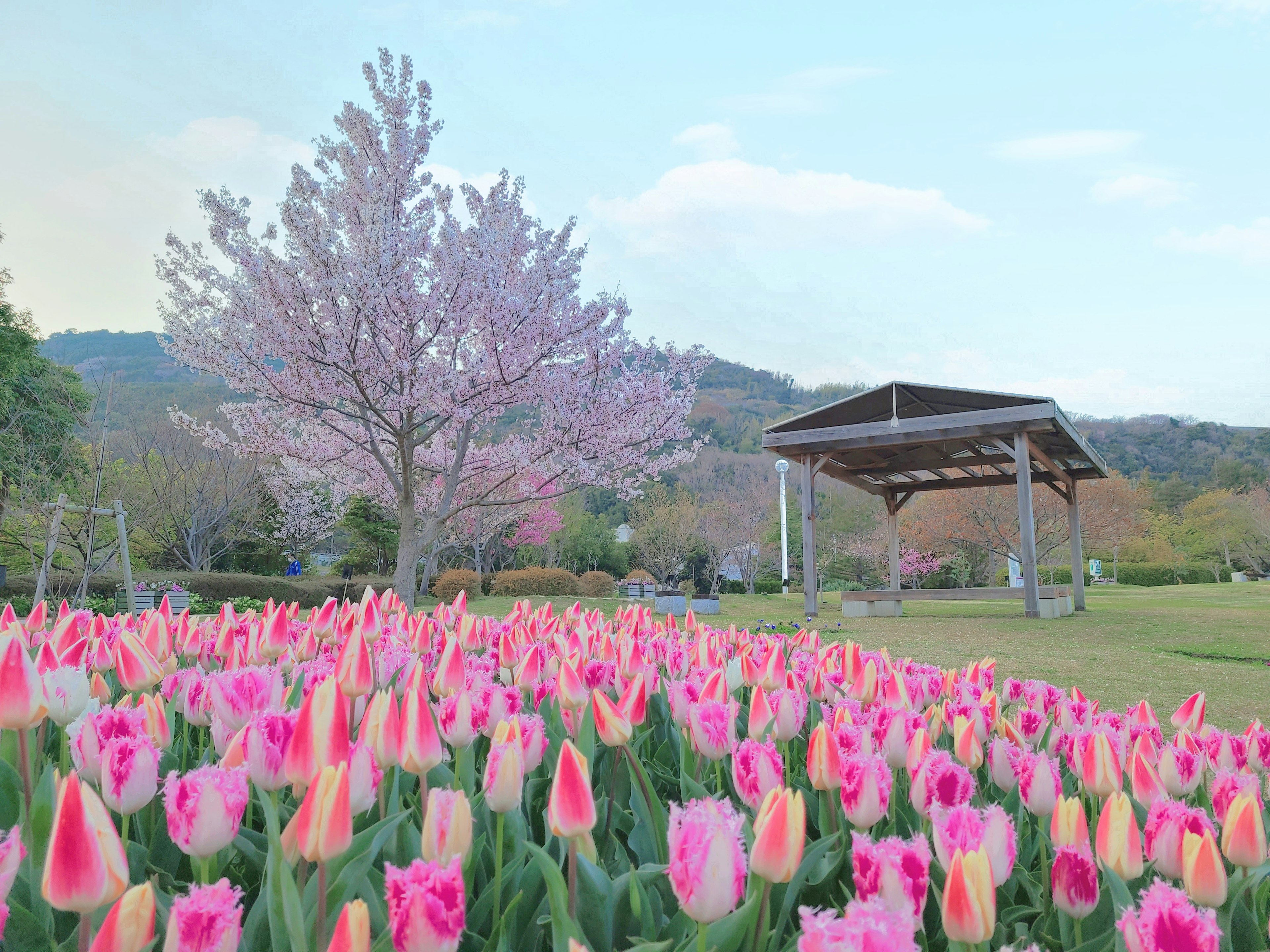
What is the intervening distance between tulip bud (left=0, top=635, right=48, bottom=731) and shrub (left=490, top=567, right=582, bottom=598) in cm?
2195

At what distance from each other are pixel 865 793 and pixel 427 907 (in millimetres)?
628

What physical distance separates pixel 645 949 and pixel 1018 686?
1.67 metres

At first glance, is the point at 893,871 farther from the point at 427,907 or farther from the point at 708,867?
the point at 427,907

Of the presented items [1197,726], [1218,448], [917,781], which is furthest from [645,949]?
[1218,448]

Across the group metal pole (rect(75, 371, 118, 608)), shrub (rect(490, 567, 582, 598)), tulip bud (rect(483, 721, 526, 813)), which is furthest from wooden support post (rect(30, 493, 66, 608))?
shrub (rect(490, 567, 582, 598))

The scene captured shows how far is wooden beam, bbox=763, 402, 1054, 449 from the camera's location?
12406 mm

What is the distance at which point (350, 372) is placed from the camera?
33.8 ft

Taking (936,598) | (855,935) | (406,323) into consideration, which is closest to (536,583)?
(936,598)

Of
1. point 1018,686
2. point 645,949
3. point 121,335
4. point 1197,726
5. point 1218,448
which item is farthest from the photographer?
point 121,335

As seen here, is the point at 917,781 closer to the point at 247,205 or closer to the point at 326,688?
the point at 326,688

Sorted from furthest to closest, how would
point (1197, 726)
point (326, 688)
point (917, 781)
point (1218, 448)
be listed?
1. point (1218, 448)
2. point (1197, 726)
3. point (917, 781)
4. point (326, 688)

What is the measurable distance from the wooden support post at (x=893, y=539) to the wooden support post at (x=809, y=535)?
9.20ft

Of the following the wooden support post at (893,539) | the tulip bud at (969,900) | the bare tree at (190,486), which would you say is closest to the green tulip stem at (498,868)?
the tulip bud at (969,900)

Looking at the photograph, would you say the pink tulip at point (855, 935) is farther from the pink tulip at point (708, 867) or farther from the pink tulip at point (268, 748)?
the pink tulip at point (268, 748)
